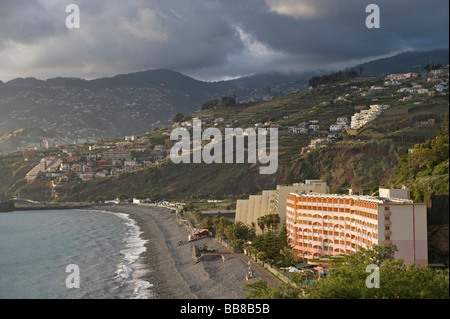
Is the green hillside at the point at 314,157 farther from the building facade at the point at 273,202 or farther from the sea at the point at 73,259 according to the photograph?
the sea at the point at 73,259

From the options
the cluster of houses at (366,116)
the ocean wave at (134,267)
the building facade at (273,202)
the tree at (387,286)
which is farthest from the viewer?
the cluster of houses at (366,116)

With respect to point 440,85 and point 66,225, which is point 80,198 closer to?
point 66,225

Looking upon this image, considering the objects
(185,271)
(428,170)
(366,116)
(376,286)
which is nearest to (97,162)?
(366,116)

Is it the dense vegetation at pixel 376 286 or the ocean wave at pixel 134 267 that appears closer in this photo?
the dense vegetation at pixel 376 286

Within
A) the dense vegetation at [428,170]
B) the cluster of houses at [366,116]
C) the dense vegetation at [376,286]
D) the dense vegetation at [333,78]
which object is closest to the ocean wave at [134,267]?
the dense vegetation at [376,286]

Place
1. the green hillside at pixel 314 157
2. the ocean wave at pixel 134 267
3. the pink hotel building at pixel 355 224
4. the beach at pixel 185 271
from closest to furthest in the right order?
the pink hotel building at pixel 355 224 < the beach at pixel 185 271 < the ocean wave at pixel 134 267 < the green hillside at pixel 314 157

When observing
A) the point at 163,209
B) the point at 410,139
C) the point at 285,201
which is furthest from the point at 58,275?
the point at 410,139

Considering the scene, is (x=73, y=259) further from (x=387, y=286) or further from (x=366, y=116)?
(x=366, y=116)
